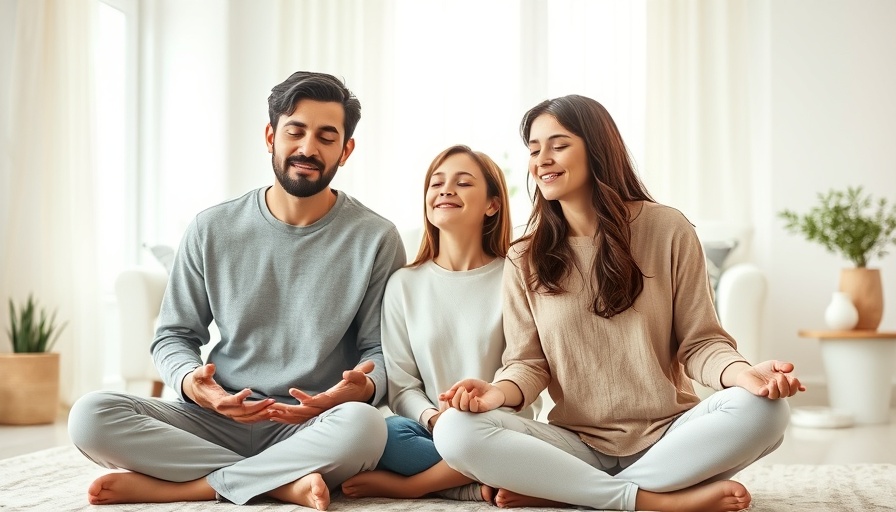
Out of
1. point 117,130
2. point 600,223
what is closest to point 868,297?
point 600,223

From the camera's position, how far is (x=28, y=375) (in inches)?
151

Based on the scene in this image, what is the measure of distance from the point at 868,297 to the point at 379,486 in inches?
117

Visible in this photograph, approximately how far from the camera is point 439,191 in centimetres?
237

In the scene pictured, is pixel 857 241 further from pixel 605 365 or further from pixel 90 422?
pixel 90 422

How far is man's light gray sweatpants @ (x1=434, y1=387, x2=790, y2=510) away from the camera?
180 centimetres

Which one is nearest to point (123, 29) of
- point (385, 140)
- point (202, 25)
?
point (202, 25)

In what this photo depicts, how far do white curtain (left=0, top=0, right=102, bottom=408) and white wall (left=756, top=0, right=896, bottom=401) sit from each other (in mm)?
3397

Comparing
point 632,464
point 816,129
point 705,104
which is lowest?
point 632,464

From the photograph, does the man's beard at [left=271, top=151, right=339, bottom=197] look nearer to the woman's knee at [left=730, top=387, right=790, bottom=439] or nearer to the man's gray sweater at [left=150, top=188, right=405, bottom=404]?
the man's gray sweater at [left=150, top=188, right=405, bottom=404]

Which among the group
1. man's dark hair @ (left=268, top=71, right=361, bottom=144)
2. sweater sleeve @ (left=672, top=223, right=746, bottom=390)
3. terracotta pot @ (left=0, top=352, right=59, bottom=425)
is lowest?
terracotta pot @ (left=0, top=352, right=59, bottom=425)

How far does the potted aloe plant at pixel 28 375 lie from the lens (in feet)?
12.5

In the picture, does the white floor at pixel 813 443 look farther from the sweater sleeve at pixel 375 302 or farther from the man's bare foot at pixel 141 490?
the sweater sleeve at pixel 375 302

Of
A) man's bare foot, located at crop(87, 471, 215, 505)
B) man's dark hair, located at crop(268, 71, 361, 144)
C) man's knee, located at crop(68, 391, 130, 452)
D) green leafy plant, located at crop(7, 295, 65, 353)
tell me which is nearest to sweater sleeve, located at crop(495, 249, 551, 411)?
man's dark hair, located at crop(268, 71, 361, 144)

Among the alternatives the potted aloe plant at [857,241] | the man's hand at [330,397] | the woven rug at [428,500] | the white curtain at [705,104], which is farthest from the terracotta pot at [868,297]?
the man's hand at [330,397]
